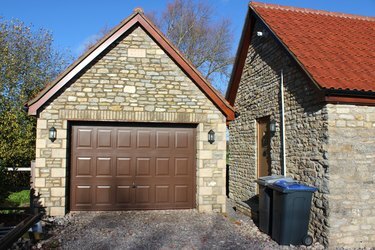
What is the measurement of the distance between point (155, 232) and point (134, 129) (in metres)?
2.84

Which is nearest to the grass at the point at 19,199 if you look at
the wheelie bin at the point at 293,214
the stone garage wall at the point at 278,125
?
the stone garage wall at the point at 278,125

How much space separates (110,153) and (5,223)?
278cm

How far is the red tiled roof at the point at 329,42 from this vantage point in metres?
7.14

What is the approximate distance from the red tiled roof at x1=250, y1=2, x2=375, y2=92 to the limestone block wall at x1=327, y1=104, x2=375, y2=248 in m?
0.65

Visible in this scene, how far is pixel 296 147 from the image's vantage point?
26.7ft

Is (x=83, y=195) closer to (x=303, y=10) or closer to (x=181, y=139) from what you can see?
(x=181, y=139)

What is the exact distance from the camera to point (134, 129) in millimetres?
8727

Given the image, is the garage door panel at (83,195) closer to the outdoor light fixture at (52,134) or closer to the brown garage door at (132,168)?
the brown garage door at (132,168)

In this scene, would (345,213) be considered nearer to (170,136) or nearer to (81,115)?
(170,136)

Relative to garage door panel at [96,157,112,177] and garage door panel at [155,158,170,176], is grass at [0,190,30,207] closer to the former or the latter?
garage door panel at [96,157,112,177]

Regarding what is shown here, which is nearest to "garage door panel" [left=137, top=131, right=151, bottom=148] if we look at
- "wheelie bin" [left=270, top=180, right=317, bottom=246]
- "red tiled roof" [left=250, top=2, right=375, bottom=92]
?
"wheelie bin" [left=270, top=180, right=317, bottom=246]

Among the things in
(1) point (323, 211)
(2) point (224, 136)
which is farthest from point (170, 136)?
(1) point (323, 211)

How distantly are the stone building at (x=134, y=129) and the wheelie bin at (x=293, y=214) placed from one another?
2.27m

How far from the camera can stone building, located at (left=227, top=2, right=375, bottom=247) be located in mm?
6762
